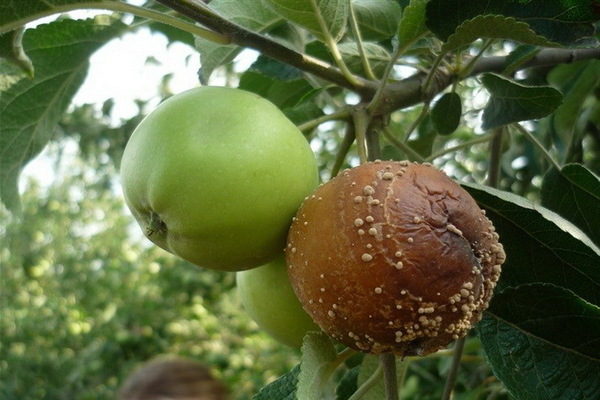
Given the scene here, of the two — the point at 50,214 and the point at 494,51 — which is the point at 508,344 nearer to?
the point at 494,51

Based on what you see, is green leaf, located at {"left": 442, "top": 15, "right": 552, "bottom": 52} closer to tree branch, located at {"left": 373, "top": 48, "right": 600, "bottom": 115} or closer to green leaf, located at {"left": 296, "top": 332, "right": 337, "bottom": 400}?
tree branch, located at {"left": 373, "top": 48, "right": 600, "bottom": 115}

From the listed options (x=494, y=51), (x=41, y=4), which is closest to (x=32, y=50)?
(x=41, y=4)

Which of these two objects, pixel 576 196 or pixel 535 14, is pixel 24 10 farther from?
pixel 576 196

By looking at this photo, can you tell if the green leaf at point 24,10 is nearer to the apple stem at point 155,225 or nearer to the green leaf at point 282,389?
the apple stem at point 155,225

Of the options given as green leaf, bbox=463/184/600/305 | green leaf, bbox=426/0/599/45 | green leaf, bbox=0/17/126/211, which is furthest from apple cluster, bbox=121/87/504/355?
green leaf, bbox=0/17/126/211

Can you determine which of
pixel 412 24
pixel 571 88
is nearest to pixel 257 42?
pixel 412 24

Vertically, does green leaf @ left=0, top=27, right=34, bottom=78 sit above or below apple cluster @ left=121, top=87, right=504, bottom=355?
above
